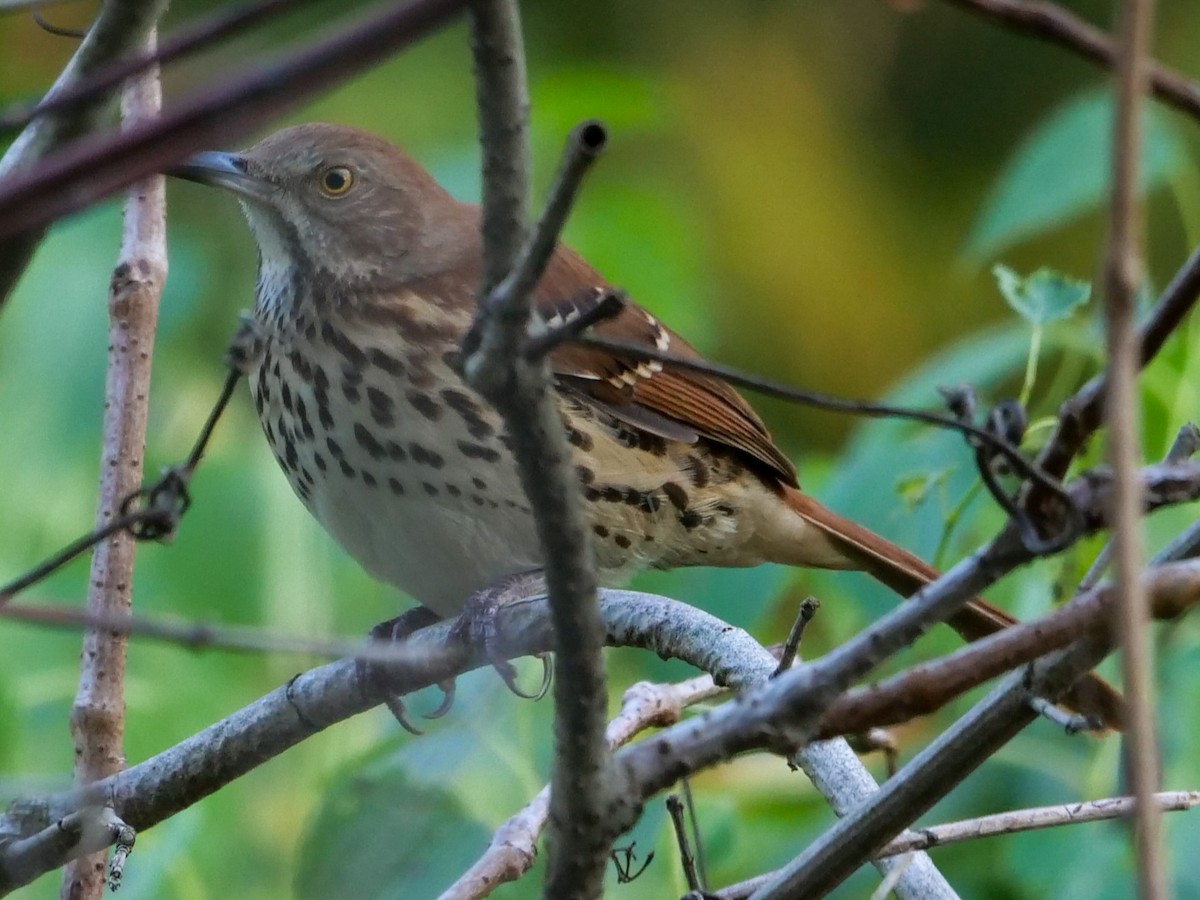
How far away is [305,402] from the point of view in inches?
104

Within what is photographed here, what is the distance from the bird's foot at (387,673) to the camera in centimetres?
199

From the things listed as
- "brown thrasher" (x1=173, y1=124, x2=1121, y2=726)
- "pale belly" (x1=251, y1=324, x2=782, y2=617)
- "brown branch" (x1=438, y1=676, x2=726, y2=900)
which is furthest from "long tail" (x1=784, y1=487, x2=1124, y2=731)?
"brown branch" (x1=438, y1=676, x2=726, y2=900)

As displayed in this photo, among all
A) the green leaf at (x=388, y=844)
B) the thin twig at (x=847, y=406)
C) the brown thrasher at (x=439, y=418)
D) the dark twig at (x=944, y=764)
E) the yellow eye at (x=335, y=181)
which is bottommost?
the dark twig at (x=944, y=764)

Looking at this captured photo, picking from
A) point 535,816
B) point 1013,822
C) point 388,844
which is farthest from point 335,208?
point 1013,822

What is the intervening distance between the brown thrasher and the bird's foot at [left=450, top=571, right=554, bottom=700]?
0.17 feet

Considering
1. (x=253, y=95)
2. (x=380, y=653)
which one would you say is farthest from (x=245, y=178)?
(x=253, y=95)

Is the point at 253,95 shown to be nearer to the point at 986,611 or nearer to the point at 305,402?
the point at 305,402

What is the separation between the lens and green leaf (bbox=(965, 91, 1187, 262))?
303cm

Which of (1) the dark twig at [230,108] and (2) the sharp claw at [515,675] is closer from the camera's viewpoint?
(1) the dark twig at [230,108]

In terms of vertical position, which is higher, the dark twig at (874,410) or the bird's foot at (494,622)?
the bird's foot at (494,622)

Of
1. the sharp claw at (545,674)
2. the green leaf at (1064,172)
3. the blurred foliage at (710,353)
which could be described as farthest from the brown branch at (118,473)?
the green leaf at (1064,172)

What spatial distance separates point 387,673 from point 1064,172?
1740 mm

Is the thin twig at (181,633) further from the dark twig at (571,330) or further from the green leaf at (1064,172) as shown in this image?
the green leaf at (1064,172)

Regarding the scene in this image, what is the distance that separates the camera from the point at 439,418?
8.39 feet
